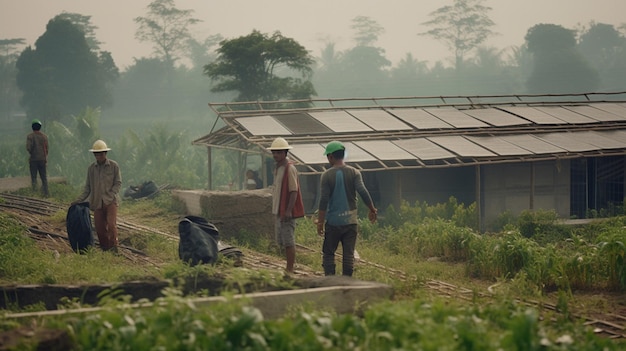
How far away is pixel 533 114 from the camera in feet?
71.7

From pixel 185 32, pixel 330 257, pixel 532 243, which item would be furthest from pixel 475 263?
pixel 185 32

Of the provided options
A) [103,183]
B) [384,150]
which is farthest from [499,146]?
[103,183]

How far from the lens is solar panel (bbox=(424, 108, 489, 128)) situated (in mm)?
20453

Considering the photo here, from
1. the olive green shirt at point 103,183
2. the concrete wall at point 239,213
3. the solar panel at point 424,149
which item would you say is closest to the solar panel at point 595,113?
the solar panel at point 424,149

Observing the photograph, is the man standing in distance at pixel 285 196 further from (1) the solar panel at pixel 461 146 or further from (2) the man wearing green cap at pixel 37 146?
(1) the solar panel at pixel 461 146

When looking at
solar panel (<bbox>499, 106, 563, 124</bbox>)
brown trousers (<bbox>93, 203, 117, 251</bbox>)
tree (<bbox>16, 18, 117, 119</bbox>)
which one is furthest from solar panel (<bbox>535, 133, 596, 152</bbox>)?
tree (<bbox>16, 18, 117, 119</bbox>)

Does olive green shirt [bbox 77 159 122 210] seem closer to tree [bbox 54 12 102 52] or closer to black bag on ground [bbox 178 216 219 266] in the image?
black bag on ground [bbox 178 216 219 266]

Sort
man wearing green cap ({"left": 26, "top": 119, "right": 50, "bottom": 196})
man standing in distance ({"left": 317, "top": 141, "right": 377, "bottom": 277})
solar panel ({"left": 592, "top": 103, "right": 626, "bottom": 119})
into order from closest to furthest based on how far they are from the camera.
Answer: man standing in distance ({"left": 317, "top": 141, "right": 377, "bottom": 277})
man wearing green cap ({"left": 26, "top": 119, "right": 50, "bottom": 196})
solar panel ({"left": 592, "top": 103, "right": 626, "bottom": 119})

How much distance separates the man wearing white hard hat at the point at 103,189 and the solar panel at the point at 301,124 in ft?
27.4

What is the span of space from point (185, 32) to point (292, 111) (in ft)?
225

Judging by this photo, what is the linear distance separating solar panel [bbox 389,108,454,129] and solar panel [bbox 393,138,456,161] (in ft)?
3.25

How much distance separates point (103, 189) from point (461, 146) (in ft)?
32.6

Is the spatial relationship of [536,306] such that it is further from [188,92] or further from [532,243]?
[188,92]

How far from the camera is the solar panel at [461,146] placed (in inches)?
715
